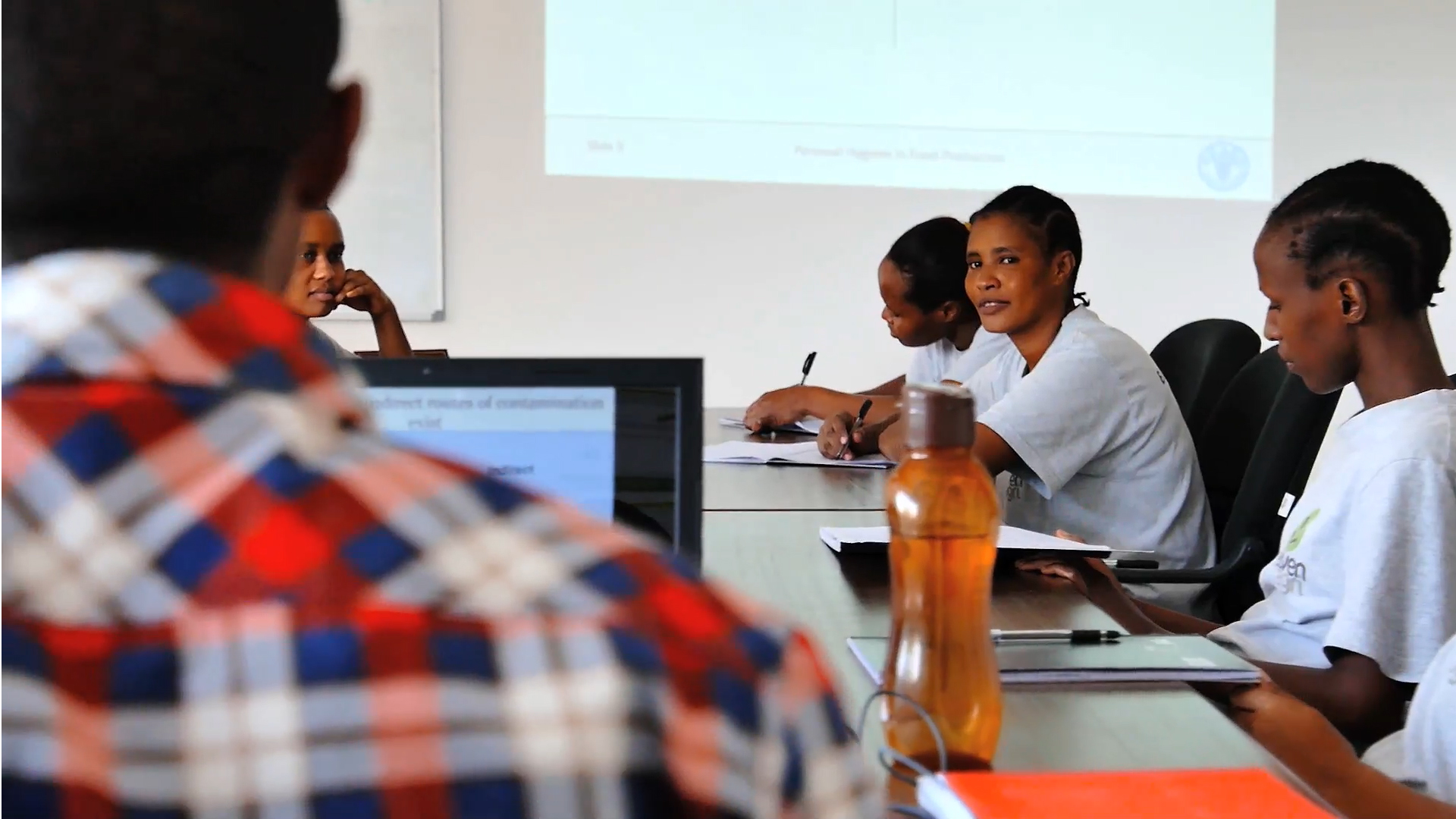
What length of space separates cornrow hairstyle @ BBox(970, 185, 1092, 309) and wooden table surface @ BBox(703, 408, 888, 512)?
0.53 metres

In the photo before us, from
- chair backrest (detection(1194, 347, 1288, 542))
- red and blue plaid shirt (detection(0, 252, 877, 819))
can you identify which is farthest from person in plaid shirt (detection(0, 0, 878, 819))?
chair backrest (detection(1194, 347, 1288, 542))

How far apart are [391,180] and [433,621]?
11.2 ft

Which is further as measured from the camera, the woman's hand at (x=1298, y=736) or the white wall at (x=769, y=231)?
the white wall at (x=769, y=231)

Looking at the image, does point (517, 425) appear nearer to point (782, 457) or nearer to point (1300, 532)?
point (1300, 532)

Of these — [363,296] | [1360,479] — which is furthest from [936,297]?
[1360,479]

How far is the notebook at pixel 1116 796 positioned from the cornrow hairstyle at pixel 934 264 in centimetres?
234

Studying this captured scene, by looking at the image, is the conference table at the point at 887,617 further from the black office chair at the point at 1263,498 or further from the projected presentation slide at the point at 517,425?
the black office chair at the point at 1263,498

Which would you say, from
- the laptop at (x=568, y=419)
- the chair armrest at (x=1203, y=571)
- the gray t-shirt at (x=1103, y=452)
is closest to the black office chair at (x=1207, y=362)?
the gray t-shirt at (x=1103, y=452)

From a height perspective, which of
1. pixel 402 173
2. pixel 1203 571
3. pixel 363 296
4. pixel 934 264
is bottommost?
pixel 1203 571

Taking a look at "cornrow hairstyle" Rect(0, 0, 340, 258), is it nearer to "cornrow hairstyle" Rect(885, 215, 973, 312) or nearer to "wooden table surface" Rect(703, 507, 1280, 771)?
"wooden table surface" Rect(703, 507, 1280, 771)

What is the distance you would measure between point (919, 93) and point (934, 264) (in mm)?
898

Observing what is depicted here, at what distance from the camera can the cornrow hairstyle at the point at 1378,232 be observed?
1.39 meters

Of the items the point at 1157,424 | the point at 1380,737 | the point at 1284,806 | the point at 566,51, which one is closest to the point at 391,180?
the point at 566,51

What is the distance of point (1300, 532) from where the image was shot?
142 cm
